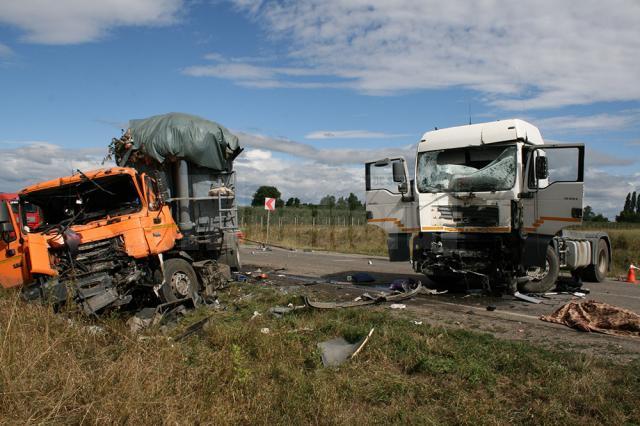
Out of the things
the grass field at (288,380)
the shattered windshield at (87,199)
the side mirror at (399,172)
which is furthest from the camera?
the side mirror at (399,172)

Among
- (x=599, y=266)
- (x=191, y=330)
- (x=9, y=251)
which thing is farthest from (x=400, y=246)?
(x=9, y=251)

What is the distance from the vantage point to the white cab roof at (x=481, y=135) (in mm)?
9305

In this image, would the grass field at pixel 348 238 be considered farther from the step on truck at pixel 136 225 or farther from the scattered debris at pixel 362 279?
the step on truck at pixel 136 225

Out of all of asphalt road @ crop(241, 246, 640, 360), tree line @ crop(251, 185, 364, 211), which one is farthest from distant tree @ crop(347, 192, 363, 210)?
asphalt road @ crop(241, 246, 640, 360)

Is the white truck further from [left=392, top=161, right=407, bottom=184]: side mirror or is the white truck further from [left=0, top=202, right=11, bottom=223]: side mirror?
[left=0, top=202, right=11, bottom=223]: side mirror

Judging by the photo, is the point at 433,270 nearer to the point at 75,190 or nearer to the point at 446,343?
the point at 446,343

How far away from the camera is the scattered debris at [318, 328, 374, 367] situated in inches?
227

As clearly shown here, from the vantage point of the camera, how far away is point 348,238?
26.6m

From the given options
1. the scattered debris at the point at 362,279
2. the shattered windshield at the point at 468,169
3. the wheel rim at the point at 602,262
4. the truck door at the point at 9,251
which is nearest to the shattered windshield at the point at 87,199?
the truck door at the point at 9,251

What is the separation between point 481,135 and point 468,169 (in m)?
0.65

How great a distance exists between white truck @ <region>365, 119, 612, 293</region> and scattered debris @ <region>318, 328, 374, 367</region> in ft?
12.7

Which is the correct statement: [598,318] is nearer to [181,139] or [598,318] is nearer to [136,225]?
[136,225]

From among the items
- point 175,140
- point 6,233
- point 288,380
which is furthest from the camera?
point 175,140

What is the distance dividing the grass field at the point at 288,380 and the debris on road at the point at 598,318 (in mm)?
1497
